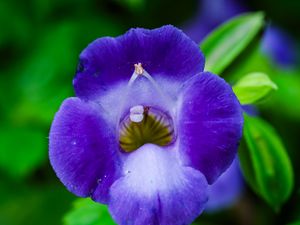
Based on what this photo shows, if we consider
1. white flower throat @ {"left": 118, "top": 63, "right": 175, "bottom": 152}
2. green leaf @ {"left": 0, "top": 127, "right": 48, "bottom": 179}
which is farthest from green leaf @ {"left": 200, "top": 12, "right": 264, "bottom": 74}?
green leaf @ {"left": 0, "top": 127, "right": 48, "bottom": 179}

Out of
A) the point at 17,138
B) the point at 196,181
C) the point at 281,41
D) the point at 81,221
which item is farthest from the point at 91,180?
the point at 281,41

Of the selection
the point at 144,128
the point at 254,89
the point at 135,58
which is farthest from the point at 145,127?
the point at 254,89

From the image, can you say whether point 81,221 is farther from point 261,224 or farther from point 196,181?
point 261,224

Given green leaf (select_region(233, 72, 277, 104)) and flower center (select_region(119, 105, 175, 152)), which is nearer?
flower center (select_region(119, 105, 175, 152))

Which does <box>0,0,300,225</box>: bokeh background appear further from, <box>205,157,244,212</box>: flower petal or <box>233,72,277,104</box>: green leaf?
<box>233,72,277,104</box>: green leaf

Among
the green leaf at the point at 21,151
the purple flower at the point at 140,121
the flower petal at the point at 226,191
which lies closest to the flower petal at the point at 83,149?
the purple flower at the point at 140,121

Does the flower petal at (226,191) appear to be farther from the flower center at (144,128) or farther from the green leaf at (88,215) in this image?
the flower center at (144,128)
